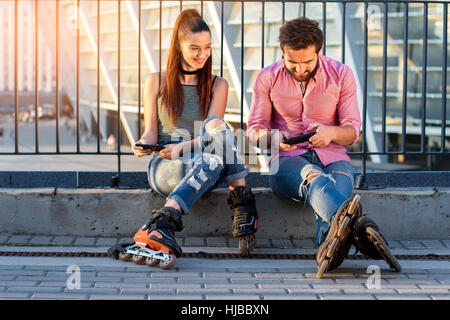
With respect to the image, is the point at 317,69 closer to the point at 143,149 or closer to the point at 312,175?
the point at 312,175

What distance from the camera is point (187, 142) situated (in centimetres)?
508

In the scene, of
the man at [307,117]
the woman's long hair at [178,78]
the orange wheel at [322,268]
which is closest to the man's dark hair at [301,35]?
the man at [307,117]

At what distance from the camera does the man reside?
4.72m

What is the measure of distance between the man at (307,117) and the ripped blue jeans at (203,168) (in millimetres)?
209

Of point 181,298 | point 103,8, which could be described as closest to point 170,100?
point 181,298

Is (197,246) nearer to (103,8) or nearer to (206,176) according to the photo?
(206,176)

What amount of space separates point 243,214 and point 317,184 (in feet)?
1.64

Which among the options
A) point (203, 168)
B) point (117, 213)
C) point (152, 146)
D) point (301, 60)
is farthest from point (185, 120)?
point (301, 60)

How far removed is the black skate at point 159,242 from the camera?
4.52m

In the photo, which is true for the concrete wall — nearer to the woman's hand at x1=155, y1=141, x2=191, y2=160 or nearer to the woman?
the woman

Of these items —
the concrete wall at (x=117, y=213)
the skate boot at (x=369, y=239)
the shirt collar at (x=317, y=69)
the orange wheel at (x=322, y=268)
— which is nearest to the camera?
the skate boot at (x=369, y=239)

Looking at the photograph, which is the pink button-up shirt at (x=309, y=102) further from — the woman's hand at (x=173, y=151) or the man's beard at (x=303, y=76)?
the woman's hand at (x=173, y=151)
